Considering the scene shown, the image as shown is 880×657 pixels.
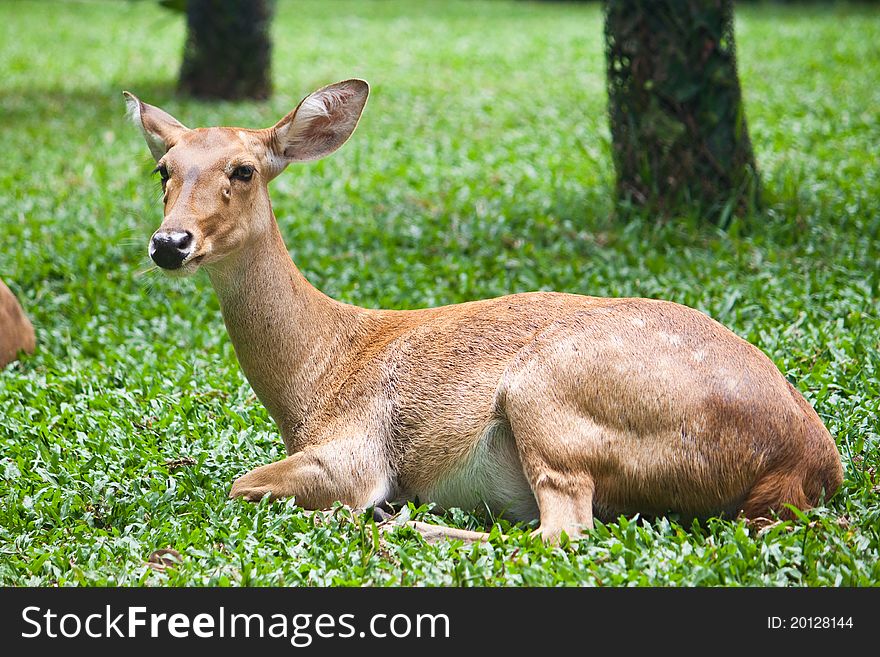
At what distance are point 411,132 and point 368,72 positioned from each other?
3745 millimetres

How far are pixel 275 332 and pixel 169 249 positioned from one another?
2.44ft

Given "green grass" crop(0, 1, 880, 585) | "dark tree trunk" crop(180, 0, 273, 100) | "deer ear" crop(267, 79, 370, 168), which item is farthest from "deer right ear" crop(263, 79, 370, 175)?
"dark tree trunk" crop(180, 0, 273, 100)

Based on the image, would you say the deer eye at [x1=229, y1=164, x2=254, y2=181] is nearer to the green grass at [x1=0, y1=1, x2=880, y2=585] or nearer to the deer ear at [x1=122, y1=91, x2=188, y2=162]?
the deer ear at [x1=122, y1=91, x2=188, y2=162]

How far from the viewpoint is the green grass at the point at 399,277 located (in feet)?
12.6

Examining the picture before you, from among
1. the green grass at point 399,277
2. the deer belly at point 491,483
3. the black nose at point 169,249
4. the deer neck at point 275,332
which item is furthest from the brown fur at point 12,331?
the deer belly at point 491,483

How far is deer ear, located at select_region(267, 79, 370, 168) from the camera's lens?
456 centimetres

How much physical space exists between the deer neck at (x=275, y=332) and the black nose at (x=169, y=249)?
18.2 inches

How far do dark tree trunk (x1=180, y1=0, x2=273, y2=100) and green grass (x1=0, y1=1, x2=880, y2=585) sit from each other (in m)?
0.36

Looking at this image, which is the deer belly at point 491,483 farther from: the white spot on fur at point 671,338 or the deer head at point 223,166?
the deer head at point 223,166

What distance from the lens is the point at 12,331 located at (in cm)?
646

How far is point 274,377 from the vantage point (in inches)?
180

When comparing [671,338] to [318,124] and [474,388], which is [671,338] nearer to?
[474,388]
